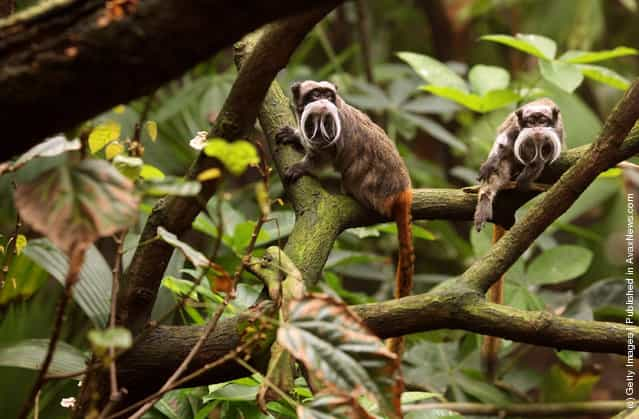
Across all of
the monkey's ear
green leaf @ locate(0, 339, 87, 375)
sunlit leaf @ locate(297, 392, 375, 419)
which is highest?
the monkey's ear

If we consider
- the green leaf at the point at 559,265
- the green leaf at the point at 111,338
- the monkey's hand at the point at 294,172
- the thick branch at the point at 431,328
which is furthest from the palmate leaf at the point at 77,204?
the green leaf at the point at 559,265

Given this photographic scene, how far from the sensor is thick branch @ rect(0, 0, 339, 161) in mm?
1184

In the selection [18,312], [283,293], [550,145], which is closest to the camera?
[283,293]

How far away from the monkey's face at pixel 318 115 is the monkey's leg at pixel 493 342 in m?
0.82

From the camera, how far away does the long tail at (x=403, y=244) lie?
2962 millimetres

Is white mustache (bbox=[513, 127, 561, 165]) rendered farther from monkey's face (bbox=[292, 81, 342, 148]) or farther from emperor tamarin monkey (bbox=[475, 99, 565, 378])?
monkey's face (bbox=[292, 81, 342, 148])

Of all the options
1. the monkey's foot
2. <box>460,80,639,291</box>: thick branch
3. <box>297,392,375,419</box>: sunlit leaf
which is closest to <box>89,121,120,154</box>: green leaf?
<box>297,392,375,419</box>: sunlit leaf

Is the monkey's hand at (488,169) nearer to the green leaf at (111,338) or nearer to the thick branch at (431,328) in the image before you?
the thick branch at (431,328)

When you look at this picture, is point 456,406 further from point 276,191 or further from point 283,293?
point 276,191

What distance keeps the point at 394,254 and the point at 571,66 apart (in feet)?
8.30

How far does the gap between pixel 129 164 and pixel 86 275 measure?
3.24 ft

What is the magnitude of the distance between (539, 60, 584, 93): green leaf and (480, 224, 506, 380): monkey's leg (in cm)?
67

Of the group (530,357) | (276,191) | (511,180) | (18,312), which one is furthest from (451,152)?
(18,312)

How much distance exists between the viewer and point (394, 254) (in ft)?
18.6
